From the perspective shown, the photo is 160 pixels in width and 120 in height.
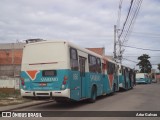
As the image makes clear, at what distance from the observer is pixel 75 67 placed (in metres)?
16.8

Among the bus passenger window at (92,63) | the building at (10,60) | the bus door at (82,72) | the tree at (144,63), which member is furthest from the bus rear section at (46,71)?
the tree at (144,63)

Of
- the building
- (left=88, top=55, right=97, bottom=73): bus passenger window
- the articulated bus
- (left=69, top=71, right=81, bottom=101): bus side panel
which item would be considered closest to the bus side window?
the articulated bus

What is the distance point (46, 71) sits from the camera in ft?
52.6

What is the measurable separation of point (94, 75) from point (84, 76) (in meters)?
2.37

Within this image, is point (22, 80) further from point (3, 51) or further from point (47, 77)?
point (3, 51)

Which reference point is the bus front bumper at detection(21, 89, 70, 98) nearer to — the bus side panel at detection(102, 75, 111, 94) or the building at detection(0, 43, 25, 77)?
the bus side panel at detection(102, 75, 111, 94)

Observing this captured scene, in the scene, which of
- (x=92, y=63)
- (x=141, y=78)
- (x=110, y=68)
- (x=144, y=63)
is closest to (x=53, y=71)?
(x=92, y=63)

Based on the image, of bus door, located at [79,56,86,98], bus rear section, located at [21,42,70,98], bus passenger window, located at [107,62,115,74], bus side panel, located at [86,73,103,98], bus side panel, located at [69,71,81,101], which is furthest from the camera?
bus passenger window, located at [107,62,115,74]

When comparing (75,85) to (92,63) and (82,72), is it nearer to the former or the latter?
(82,72)

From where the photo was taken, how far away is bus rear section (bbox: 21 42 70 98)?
15.6 meters

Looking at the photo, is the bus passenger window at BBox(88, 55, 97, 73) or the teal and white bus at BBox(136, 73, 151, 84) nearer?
the bus passenger window at BBox(88, 55, 97, 73)

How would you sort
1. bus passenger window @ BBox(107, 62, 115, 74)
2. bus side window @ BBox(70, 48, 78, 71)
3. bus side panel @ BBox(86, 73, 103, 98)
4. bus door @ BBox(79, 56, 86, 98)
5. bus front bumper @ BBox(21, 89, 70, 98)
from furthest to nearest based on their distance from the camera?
bus passenger window @ BBox(107, 62, 115, 74) < bus side panel @ BBox(86, 73, 103, 98) < bus door @ BBox(79, 56, 86, 98) < bus side window @ BBox(70, 48, 78, 71) < bus front bumper @ BBox(21, 89, 70, 98)

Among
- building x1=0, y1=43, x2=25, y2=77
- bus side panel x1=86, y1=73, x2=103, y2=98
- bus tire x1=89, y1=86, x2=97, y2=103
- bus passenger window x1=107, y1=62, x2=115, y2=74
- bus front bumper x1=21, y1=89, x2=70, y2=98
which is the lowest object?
bus tire x1=89, y1=86, x2=97, y2=103

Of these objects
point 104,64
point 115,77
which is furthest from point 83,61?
point 115,77
